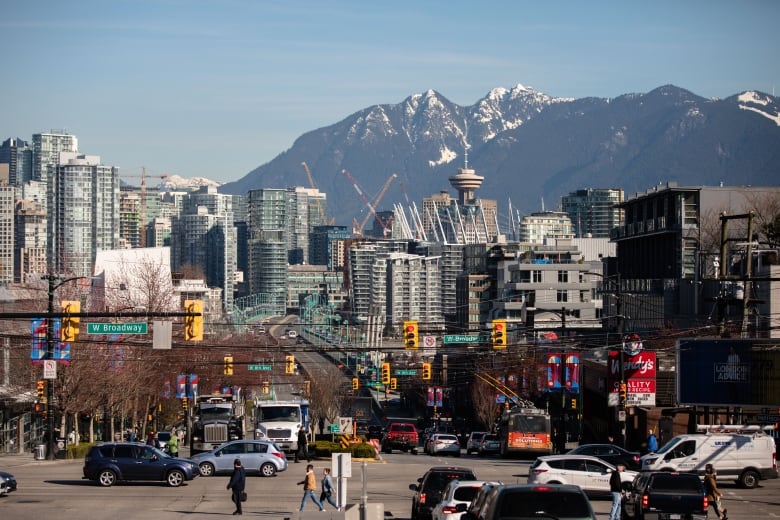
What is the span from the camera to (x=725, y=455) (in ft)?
160

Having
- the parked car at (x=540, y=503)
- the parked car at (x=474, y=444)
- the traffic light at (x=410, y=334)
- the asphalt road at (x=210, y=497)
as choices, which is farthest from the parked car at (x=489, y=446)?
the parked car at (x=540, y=503)

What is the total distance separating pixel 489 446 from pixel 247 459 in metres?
28.6

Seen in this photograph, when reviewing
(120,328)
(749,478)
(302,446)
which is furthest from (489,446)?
(749,478)

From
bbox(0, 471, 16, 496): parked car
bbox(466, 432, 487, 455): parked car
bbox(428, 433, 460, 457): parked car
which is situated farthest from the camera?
bbox(466, 432, 487, 455): parked car

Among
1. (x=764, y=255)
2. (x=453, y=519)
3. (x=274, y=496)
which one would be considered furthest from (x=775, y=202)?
(x=453, y=519)

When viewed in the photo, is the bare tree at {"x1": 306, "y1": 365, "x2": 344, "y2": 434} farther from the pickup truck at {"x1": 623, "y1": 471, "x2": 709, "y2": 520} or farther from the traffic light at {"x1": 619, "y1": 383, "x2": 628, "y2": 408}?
the pickup truck at {"x1": 623, "y1": 471, "x2": 709, "y2": 520}

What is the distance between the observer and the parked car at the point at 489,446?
262 feet

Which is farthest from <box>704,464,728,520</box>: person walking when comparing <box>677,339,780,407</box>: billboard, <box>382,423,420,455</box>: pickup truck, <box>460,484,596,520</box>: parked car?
<box>382,423,420,455</box>: pickup truck

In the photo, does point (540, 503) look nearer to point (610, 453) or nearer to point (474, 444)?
point (610, 453)

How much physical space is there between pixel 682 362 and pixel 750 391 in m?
3.54

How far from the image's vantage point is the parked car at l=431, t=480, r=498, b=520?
33094 mm

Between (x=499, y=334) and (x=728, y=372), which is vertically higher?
(x=499, y=334)

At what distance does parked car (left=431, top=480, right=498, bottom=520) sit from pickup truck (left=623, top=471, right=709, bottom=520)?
4928 millimetres

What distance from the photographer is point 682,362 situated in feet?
215
